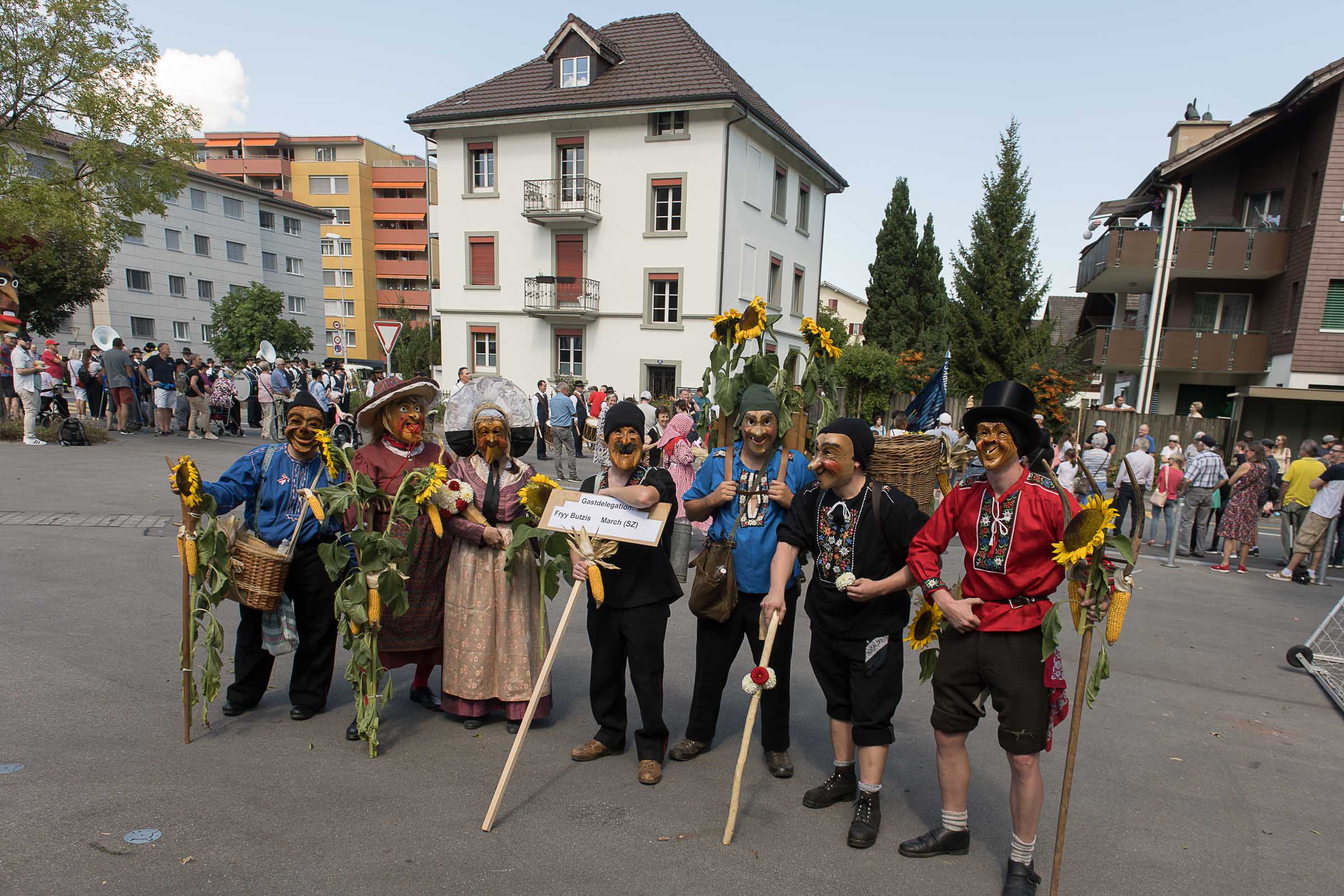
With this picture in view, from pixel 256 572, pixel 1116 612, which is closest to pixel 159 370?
pixel 256 572

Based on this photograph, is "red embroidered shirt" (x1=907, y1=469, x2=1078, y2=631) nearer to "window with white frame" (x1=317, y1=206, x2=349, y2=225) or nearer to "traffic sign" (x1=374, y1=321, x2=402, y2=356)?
"traffic sign" (x1=374, y1=321, x2=402, y2=356)

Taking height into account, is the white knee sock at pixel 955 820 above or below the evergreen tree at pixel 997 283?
below

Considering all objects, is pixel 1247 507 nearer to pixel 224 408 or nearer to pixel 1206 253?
pixel 1206 253

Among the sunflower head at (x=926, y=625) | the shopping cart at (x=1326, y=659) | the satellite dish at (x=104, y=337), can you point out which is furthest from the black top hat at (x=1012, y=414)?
the satellite dish at (x=104, y=337)

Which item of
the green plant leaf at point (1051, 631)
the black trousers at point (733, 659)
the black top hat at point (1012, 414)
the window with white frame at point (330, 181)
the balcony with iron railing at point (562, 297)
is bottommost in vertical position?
the black trousers at point (733, 659)

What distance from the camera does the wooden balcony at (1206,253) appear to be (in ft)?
63.5

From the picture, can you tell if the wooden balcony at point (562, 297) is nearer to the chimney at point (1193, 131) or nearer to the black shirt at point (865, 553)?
the chimney at point (1193, 131)

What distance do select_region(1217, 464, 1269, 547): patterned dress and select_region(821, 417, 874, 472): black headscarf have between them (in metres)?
9.28

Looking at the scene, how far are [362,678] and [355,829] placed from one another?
825 millimetres

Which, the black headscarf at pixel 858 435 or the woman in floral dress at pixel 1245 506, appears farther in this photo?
the woman in floral dress at pixel 1245 506

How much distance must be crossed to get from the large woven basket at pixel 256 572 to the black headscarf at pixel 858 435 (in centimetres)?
297

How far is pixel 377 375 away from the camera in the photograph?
2730 cm

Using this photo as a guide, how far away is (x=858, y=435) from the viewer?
351 centimetres

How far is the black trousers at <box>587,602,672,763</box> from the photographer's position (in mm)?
3898
